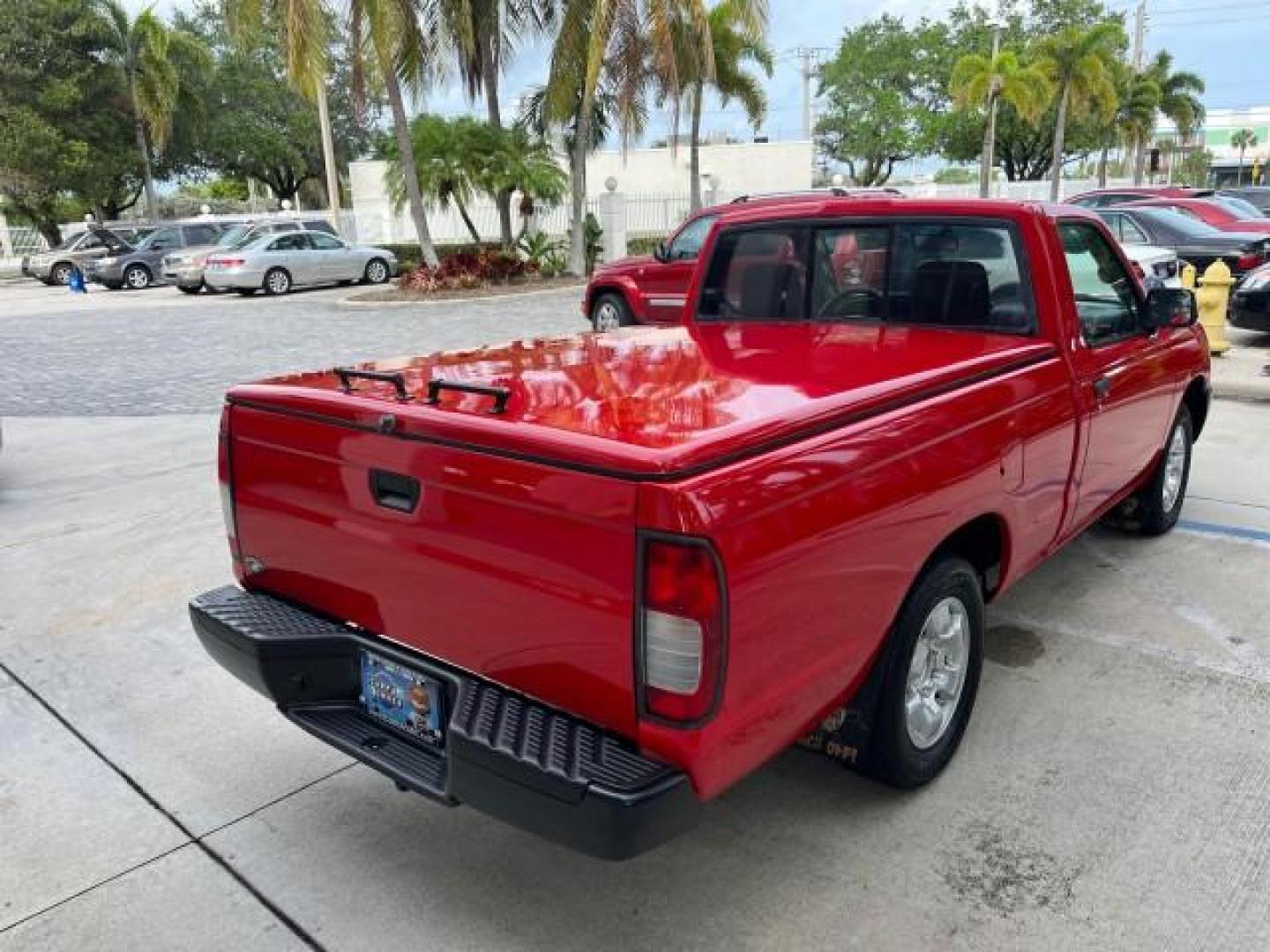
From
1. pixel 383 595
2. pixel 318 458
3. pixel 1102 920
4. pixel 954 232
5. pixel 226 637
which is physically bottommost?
pixel 1102 920

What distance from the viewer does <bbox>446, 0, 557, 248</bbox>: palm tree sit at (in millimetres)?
21031

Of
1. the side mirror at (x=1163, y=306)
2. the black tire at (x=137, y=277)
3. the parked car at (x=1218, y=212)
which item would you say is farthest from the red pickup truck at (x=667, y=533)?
the black tire at (x=137, y=277)

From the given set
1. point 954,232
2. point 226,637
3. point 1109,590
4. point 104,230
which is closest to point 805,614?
point 226,637

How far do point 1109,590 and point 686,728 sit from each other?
11.0ft

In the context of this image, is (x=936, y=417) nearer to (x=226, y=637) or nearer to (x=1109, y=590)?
(x=226, y=637)

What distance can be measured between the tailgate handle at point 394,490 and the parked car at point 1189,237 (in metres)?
13.5

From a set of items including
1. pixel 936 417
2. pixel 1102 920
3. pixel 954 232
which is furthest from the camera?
pixel 954 232

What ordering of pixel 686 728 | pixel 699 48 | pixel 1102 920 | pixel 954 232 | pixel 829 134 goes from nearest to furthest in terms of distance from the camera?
pixel 686 728
pixel 1102 920
pixel 954 232
pixel 699 48
pixel 829 134

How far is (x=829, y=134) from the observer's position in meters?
56.0

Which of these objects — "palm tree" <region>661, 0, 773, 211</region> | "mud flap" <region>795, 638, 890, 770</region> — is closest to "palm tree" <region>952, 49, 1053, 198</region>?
"palm tree" <region>661, 0, 773, 211</region>

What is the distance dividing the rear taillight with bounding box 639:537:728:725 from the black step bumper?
16cm

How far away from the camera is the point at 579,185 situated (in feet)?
76.0

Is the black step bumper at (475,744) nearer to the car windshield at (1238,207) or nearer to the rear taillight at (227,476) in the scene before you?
the rear taillight at (227,476)

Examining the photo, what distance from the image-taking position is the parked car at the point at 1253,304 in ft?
35.4
